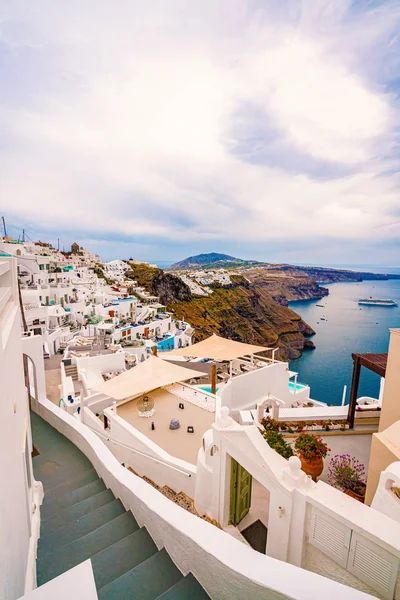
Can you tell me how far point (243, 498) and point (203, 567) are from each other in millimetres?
3662

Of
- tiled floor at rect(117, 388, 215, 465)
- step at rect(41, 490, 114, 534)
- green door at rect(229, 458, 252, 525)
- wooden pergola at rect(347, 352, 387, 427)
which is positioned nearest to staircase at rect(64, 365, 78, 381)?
tiled floor at rect(117, 388, 215, 465)

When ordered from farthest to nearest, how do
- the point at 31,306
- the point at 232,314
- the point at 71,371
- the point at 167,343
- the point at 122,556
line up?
the point at 232,314
the point at 167,343
the point at 31,306
the point at 71,371
the point at 122,556

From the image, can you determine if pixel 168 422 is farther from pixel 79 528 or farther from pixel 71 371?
pixel 71 371

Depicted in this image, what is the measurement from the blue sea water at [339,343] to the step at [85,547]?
37.7 metres

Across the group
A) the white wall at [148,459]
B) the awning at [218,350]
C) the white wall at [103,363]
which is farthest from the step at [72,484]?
the white wall at [103,363]

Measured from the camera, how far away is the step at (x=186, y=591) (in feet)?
7.83

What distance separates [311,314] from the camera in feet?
325

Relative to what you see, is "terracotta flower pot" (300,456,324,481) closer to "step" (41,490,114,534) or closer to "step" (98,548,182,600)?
"step" (98,548,182,600)

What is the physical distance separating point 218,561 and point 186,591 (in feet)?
1.46

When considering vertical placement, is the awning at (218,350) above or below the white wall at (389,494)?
below

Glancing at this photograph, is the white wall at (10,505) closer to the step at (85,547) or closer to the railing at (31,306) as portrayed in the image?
the step at (85,547)

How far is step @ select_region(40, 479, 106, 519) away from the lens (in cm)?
402

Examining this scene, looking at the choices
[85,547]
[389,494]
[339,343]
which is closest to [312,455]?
[389,494]

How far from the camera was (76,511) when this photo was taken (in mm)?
3867
